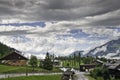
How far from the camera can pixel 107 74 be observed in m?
118

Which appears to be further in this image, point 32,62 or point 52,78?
point 32,62

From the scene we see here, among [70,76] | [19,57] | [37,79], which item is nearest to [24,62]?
[19,57]

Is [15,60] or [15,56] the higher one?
[15,56]

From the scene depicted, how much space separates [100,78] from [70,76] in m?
11.7

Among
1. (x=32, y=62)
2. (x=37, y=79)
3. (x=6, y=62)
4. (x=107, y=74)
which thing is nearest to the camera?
(x=37, y=79)

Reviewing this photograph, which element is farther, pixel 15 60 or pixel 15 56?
pixel 15 56

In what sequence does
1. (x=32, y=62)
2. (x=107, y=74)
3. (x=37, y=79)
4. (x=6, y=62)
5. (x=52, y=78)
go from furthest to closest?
(x=6, y=62), (x=32, y=62), (x=107, y=74), (x=52, y=78), (x=37, y=79)

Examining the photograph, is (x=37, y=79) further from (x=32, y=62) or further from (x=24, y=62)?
(x=24, y=62)

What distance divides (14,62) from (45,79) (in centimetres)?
5483

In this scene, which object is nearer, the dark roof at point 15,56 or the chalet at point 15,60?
the chalet at point 15,60

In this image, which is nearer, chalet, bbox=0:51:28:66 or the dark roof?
chalet, bbox=0:51:28:66

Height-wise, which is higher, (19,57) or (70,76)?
(19,57)

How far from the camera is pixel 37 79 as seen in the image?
96.2 metres

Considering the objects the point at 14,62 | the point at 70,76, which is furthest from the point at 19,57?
the point at 70,76
